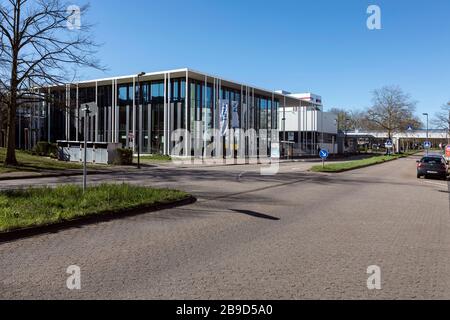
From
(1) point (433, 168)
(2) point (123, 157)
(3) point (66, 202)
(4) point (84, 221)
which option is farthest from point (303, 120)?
(4) point (84, 221)

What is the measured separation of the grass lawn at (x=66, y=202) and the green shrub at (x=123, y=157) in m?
21.2

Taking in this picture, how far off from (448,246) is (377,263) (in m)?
2.16

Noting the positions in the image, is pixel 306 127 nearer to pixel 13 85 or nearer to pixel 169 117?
pixel 169 117

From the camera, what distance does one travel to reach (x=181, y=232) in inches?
322

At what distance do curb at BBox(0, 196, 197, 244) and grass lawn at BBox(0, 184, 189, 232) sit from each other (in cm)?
8

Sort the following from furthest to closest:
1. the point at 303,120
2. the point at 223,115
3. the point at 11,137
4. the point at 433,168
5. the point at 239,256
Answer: the point at 303,120
the point at 223,115
the point at 11,137
the point at 433,168
the point at 239,256

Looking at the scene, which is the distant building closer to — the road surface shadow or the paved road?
the road surface shadow

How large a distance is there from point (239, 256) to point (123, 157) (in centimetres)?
2881

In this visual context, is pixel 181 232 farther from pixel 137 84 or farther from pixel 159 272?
pixel 137 84

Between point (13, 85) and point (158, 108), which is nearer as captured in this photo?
point (13, 85)

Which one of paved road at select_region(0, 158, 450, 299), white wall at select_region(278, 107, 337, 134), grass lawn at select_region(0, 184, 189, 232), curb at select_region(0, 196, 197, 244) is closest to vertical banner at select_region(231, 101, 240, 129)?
white wall at select_region(278, 107, 337, 134)

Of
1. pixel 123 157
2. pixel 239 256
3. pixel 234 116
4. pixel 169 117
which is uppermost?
pixel 234 116

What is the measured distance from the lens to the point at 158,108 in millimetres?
49094

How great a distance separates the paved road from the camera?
4.86 m
